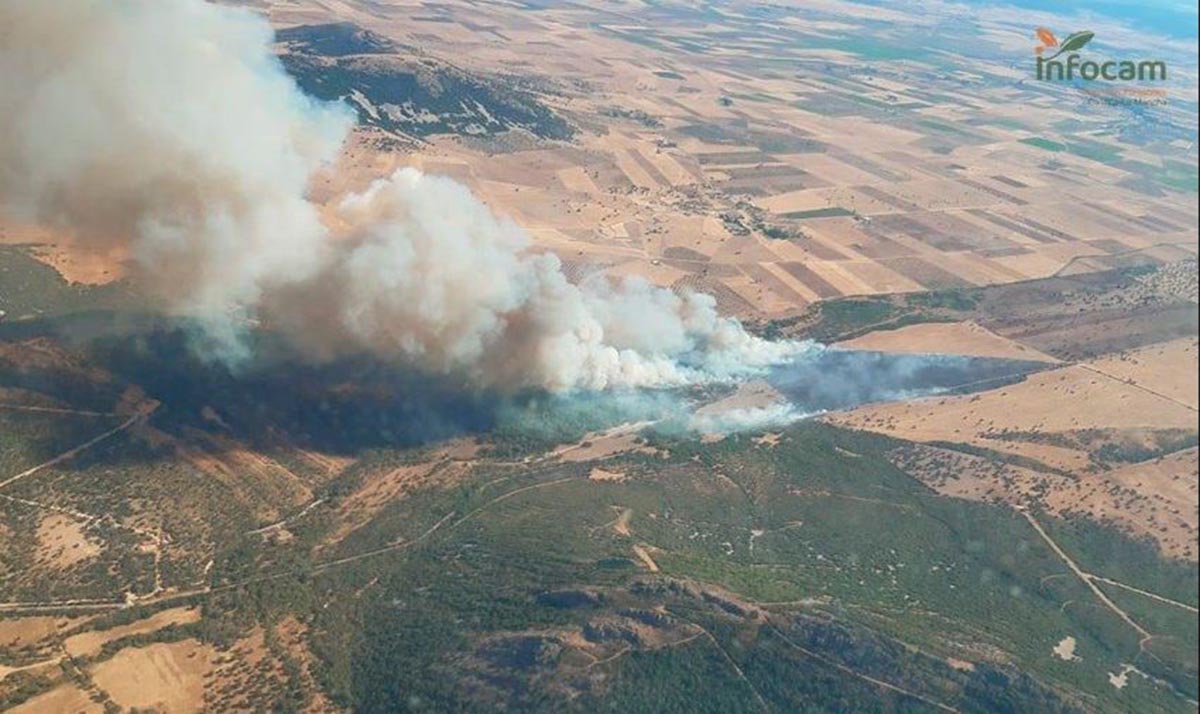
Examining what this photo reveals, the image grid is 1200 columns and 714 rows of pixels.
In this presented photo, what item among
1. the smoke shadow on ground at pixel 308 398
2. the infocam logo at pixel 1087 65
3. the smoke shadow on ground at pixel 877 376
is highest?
the infocam logo at pixel 1087 65

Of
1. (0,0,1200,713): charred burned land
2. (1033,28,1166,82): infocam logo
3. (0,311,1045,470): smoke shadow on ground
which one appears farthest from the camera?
(1033,28,1166,82): infocam logo

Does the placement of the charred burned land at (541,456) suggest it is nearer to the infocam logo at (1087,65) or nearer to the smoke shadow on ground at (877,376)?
the smoke shadow on ground at (877,376)

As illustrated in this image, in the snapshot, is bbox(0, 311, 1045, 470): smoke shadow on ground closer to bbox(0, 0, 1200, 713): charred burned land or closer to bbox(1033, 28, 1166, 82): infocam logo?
bbox(0, 0, 1200, 713): charred burned land

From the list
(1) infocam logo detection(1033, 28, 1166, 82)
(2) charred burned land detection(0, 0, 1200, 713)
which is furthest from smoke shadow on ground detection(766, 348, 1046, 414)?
(1) infocam logo detection(1033, 28, 1166, 82)

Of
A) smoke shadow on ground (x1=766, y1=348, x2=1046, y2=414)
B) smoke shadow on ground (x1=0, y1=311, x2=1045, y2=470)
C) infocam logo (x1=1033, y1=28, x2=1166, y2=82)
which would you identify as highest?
infocam logo (x1=1033, y1=28, x2=1166, y2=82)

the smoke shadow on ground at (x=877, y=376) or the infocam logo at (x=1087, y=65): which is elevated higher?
the infocam logo at (x=1087, y=65)

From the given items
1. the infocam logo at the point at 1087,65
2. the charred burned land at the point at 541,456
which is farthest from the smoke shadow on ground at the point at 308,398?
the infocam logo at the point at 1087,65

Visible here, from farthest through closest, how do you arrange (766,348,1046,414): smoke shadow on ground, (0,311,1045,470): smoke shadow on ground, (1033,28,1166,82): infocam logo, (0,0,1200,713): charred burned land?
(1033,28,1166,82): infocam logo → (766,348,1046,414): smoke shadow on ground → (0,311,1045,470): smoke shadow on ground → (0,0,1200,713): charred burned land

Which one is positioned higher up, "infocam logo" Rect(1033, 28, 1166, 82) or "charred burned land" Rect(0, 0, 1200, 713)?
"infocam logo" Rect(1033, 28, 1166, 82)

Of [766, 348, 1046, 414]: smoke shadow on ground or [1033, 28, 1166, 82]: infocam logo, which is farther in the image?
[1033, 28, 1166, 82]: infocam logo

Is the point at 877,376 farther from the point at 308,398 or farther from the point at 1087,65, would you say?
the point at 1087,65
